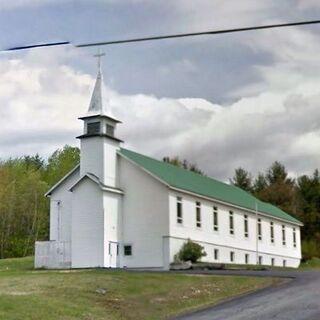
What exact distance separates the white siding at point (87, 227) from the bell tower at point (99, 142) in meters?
1.02

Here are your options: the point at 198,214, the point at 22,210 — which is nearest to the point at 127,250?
the point at 198,214

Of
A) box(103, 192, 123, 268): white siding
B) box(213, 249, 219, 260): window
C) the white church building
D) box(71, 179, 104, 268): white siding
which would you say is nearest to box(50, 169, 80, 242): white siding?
A: the white church building

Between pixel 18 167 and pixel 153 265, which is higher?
pixel 18 167

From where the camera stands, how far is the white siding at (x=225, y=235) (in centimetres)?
4528

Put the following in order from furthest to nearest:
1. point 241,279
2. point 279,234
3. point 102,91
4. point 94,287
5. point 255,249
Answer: point 279,234 → point 255,249 → point 102,91 → point 241,279 → point 94,287

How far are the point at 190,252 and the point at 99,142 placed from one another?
910 centimetres

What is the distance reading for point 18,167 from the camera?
88250mm

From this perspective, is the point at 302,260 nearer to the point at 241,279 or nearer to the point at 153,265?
the point at 153,265

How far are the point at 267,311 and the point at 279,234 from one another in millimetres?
41013

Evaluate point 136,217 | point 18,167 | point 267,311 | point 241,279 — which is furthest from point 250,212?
point 18,167

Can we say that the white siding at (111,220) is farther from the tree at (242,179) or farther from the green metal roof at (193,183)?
the tree at (242,179)

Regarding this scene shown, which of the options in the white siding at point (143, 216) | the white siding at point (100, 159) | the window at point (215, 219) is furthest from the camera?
the window at point (215, 219)

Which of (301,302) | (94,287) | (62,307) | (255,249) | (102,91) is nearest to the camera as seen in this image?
(62,307)

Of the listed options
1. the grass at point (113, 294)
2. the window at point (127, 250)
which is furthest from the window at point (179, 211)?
the grass at point (113, 294)
